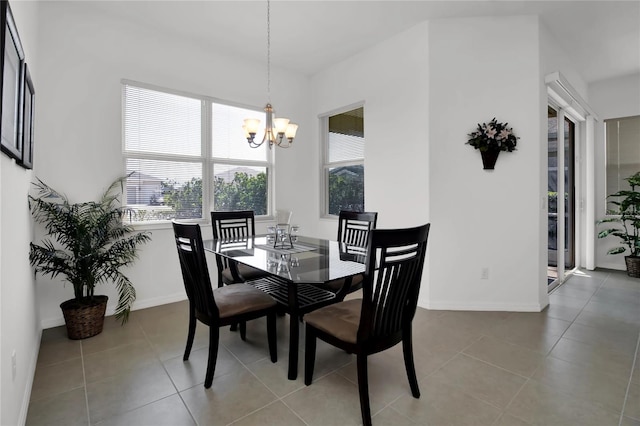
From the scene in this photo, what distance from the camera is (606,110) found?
491 centimetres

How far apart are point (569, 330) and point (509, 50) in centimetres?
268

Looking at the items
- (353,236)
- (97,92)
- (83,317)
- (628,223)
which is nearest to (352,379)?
(353,236)

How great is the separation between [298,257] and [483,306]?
85.5 inches

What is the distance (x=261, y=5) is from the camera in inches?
118

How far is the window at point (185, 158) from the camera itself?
3.40 m

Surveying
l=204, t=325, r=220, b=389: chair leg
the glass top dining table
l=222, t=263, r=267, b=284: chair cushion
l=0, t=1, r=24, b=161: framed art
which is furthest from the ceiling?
l=204, t=325, r=220, b=389: chair leg

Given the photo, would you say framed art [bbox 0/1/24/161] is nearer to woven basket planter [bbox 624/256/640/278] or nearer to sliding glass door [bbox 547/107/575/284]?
sliding glass door [bbox 547/107/575/284]

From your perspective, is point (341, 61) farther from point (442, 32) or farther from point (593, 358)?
point (593, 358)

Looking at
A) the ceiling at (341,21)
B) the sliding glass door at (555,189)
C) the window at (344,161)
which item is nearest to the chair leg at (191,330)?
the window at (344,161)

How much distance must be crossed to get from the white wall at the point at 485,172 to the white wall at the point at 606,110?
8.69 feet

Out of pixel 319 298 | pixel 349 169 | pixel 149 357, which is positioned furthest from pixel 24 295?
pixel 349 169

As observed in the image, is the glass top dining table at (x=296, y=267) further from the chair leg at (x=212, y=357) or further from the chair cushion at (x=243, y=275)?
the chair leg at (x=212, y=357)

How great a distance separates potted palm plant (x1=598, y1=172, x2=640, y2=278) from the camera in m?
4.40

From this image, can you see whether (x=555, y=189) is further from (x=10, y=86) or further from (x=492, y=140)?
(x=10, y=86)
